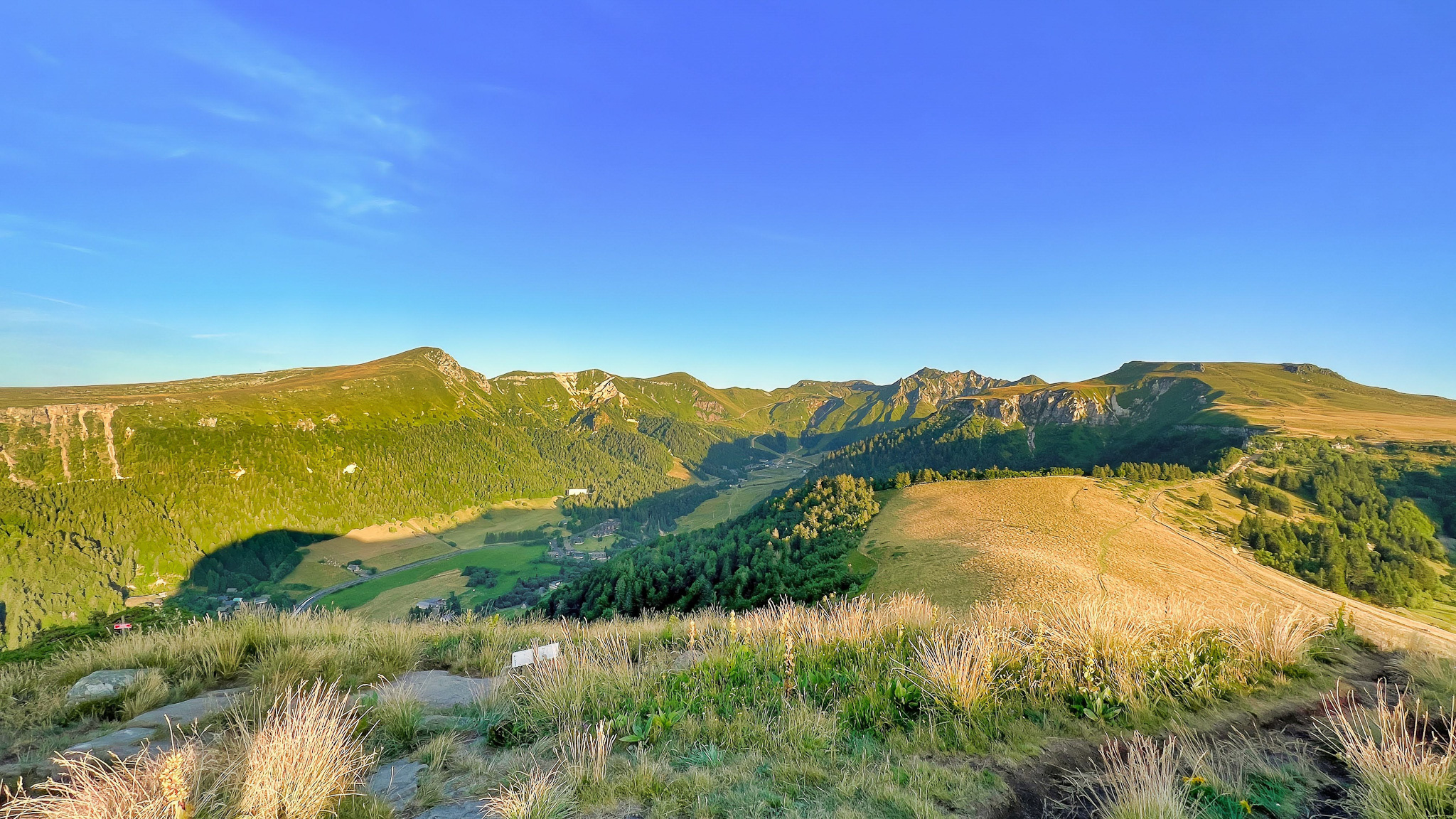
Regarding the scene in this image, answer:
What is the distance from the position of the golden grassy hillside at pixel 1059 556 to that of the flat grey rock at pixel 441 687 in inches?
988

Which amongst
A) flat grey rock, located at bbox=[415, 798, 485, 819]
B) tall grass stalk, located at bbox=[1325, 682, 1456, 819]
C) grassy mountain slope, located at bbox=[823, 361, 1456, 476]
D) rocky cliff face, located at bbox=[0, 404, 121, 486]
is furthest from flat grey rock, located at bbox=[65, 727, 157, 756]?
rocky cliff face, located at bbox=[0, 404, 121, 486]

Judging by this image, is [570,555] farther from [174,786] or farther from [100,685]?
[174,786]

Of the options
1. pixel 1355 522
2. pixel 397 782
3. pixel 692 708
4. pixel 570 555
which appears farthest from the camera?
pixel 570 555

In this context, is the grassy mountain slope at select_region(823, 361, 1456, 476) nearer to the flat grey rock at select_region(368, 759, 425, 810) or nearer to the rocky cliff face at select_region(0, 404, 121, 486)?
the flat grey rock at select_region(368, 759, 425, 810)

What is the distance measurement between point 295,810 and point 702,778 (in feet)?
10.3

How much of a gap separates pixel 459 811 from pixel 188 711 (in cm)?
456

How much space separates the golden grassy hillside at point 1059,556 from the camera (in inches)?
1362

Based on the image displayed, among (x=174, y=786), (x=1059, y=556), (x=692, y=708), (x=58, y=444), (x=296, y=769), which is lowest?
(x=58, y=444)

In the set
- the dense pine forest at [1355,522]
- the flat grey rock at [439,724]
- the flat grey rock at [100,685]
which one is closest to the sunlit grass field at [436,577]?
the flat grey rock at [100,685]

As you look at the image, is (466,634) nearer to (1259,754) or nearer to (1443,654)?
(1259,754)

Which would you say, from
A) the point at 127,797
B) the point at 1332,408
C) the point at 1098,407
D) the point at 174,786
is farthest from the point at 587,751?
the point at 1098,407

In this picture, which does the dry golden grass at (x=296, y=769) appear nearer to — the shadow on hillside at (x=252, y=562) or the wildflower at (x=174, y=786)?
the wildflower at (x=174, y=786)

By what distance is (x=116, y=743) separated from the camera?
5.15 meters

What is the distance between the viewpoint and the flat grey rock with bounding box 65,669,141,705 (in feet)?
19.9
